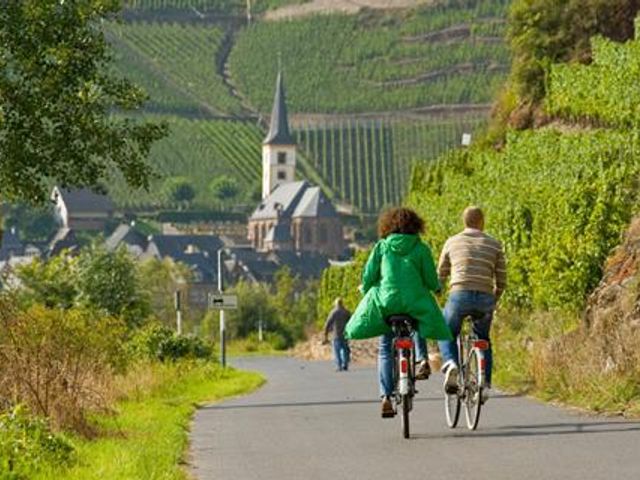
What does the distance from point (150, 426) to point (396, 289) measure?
3.53 m

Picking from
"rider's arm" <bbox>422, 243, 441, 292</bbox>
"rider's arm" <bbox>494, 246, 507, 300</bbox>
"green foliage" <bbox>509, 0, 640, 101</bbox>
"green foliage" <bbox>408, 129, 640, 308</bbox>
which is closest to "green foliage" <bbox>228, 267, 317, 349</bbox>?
"green foliage" <bbox>509, 0, 640, 101</bbox>

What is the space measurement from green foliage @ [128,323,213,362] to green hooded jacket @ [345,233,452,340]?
1760 centimetres

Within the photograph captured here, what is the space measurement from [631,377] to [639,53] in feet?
54.8

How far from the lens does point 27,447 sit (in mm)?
11367

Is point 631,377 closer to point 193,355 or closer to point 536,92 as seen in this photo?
point 193,355

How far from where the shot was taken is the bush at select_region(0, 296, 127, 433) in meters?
14.4

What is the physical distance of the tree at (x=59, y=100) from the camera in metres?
20.5

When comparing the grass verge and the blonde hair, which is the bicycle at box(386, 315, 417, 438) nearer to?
the blonde hair

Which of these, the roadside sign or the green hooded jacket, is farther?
the roadside sign

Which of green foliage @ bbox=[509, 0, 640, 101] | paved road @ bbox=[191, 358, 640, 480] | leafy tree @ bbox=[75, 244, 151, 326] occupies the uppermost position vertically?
green foliage @ bbox=[509, 0, 640, 101]

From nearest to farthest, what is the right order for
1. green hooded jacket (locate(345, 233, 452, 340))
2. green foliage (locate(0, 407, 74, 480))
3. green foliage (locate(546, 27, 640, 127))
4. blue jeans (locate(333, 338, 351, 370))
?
green foliage (locate(0, 407, 74, 480))
green hooded jacket (locate(345, 233, 452, 340))
green foliage (locate(546, 27, 640, 127))
blue jeans (locate(333, 338, 351, 370))

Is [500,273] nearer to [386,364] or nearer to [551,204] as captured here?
[386,364]

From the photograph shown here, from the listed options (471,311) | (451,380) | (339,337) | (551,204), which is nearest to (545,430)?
(451,380)

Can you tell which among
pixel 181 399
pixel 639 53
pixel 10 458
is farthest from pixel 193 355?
pixel 10 458
